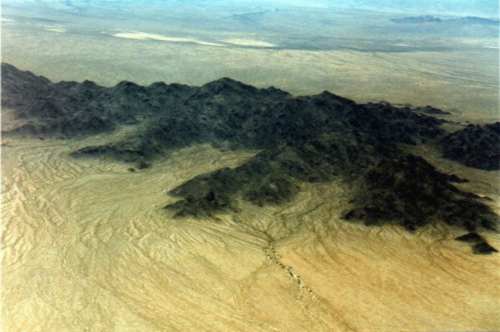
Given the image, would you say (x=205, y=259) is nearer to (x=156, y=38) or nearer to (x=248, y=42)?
(x=248, y=42)

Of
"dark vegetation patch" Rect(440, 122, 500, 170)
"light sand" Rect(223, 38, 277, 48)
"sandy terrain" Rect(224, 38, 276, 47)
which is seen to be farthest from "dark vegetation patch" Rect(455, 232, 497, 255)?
"sandy terrain" Rect(224, 38, 276, 47)

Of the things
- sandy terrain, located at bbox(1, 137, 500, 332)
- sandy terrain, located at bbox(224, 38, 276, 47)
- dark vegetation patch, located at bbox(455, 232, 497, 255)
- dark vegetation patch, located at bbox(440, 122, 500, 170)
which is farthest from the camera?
sandy terrain, located at bbox(224, 38, 276, 47)

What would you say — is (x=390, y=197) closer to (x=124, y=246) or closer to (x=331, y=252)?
(x=331, y=252)

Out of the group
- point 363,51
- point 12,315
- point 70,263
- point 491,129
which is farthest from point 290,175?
point 363,51

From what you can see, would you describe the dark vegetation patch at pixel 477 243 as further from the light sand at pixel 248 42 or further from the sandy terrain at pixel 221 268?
the light sand at pixel 248 42

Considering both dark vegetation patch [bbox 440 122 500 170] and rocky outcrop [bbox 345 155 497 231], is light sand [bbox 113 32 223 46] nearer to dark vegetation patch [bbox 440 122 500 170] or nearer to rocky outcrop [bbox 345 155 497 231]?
dark vegetation patch [bbox 440 122 500 170]

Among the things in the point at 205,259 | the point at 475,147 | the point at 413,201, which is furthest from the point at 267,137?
the point at 205,259
